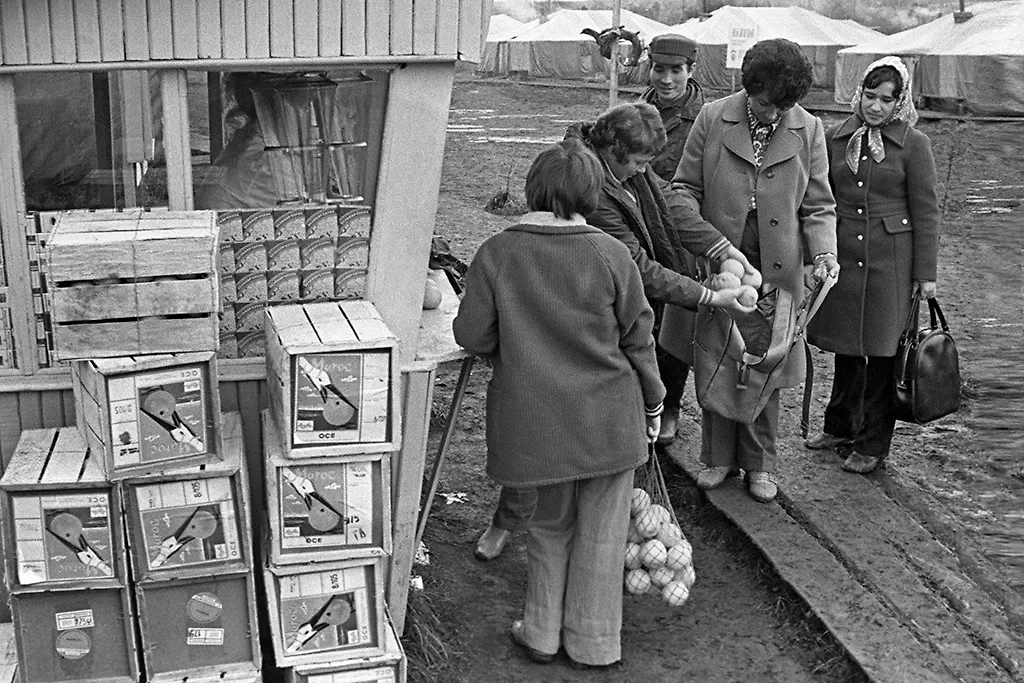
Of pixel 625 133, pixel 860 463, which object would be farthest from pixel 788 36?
pixel 625 133

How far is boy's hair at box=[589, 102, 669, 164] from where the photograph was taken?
4.11m

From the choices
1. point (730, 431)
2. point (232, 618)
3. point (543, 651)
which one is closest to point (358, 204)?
point (232, 618)

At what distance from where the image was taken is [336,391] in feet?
11.0

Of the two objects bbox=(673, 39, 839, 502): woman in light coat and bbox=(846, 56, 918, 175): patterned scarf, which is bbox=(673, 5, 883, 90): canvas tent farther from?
bbox=(673, 39, 839, 502): woman in light coat

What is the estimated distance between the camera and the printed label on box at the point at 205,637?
3459 mm

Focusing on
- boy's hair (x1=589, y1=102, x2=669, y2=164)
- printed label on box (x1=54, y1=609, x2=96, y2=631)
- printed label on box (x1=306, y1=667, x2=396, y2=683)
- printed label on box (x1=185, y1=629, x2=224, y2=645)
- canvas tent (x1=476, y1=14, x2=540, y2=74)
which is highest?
boy's hair (x1=589, y1=102, x2=669, y2=164)

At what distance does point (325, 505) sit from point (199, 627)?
49 cm

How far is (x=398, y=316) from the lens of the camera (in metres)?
3.91

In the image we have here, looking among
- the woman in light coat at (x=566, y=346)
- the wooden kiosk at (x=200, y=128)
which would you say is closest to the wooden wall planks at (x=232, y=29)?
the wooden kiosk at (x=200, y=128)

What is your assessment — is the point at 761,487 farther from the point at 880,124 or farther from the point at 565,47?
the point at 565,47

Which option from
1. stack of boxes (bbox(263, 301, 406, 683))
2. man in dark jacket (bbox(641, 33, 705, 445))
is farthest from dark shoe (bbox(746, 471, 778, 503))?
stack of boxes (bbox(263, 301, 406, 683))

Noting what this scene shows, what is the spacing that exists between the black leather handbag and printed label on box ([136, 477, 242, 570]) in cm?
309

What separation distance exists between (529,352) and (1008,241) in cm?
963

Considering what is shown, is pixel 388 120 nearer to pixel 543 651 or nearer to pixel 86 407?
pixel 86 407
